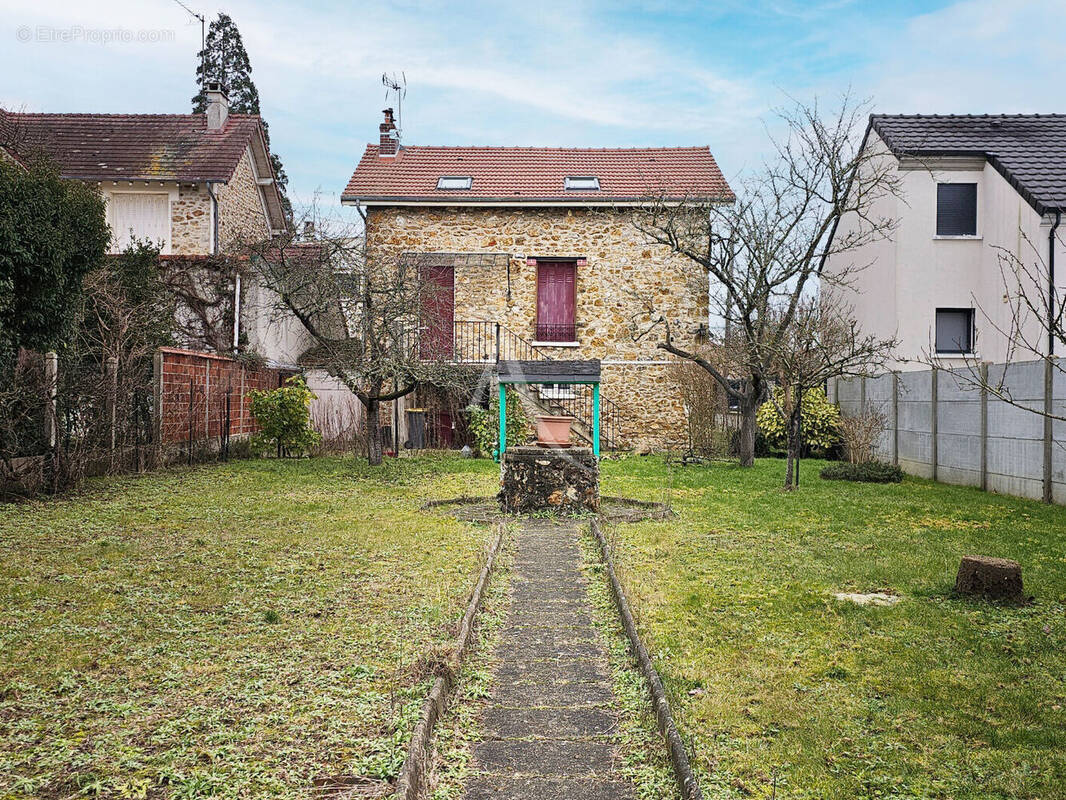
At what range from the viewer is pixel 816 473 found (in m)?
16.9

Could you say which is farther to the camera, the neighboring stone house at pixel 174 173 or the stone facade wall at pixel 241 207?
the stone facade wall at pixel 241 207

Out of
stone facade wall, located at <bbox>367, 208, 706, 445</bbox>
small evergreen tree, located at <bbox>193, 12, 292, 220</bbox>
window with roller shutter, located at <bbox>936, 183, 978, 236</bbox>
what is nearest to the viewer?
window with roller shutter, located at <bbox>936, 183, 978, 236</bbox>

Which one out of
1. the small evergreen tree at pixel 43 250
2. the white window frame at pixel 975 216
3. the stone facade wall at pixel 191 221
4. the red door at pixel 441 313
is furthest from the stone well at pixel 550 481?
the white window frame at pixel 975 216

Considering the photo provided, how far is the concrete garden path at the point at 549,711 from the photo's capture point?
12.3ft

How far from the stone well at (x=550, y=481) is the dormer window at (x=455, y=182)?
1221cm

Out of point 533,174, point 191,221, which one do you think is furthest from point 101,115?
point 533,174

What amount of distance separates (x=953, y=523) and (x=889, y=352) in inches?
418

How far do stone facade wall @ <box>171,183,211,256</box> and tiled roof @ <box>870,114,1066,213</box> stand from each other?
626 inches

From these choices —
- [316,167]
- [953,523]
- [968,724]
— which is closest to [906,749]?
[968,724]

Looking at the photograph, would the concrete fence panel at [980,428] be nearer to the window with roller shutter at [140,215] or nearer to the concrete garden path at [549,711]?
the concrete garden path at [549,711]

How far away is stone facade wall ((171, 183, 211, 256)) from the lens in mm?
21203

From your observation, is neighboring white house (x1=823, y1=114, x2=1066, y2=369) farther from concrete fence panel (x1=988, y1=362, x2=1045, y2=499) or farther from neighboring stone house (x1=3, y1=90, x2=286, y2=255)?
neighboring stone house (x1=3, y1=90, x2=286, y2=255)

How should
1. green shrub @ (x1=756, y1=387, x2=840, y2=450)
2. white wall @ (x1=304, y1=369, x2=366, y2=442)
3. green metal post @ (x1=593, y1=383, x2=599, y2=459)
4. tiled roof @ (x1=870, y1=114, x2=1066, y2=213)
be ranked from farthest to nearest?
white wall @ (x1=304, y1=369, x2=366, y2=442) → green shrub @ (x1=756, y1=387, x2=840, y2=450) → tiled roof @ (x1=870, y1=114, x2=1066, y2=213) → green metal post @ (x1=593, y1=383, x2=599, y2=459)

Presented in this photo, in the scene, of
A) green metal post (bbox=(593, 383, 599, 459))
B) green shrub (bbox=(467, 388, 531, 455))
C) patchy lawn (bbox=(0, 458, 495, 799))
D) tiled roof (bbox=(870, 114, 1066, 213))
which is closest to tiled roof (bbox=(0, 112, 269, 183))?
green shrub (bbox=(467, 388, 531, 455))
